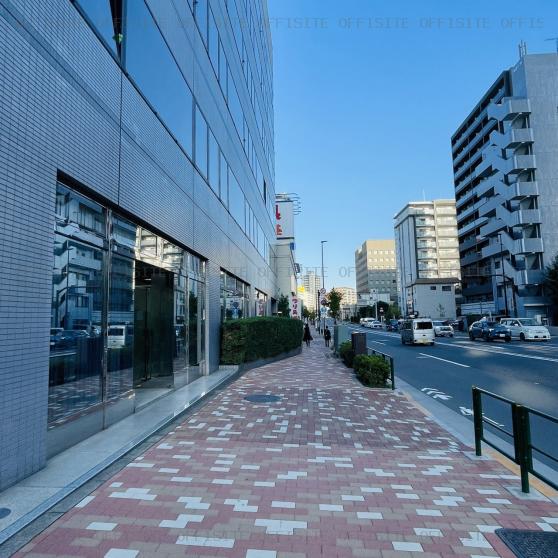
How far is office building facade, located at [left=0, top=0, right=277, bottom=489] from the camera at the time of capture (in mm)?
4293

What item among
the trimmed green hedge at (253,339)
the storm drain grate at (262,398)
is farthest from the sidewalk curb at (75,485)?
the trimmed green hedge at (253,339)

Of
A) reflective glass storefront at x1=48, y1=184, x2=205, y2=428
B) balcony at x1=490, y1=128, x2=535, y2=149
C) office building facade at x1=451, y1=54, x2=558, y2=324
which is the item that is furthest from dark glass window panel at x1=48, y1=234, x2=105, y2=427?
balcony at x1=490, y1=128, x2=535, y2=149

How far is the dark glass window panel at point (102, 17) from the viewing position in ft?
19.0

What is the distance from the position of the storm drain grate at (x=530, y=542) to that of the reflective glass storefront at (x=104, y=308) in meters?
5.08

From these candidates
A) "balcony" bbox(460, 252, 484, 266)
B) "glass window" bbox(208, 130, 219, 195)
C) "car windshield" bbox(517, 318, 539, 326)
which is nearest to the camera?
"glass window" bbox(208, 130, 219, 195)

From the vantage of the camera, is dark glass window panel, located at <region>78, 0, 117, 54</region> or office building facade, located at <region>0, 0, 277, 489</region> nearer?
office building facade, located at <region>0, 0, 277, 489</region>

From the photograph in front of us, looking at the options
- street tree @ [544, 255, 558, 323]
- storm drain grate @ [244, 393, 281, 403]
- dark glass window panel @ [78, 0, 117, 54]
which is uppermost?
dark glass window panel @ [78, 0, 117, 54]

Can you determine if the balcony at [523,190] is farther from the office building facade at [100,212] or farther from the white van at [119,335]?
the white van at [119,335]

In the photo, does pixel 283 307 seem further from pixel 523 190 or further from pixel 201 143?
pixel 523 190

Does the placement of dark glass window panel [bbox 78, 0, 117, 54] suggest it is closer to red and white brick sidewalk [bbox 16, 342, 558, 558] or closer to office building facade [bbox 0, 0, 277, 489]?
office building facade [bbox 0, 0, 277, 489]

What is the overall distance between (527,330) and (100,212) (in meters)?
33.0

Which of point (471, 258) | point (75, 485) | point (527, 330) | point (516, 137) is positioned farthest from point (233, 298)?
point (471, 258)

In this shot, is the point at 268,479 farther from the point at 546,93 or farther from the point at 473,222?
the point at 473,222

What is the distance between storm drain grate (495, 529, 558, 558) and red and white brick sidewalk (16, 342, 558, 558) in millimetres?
120
